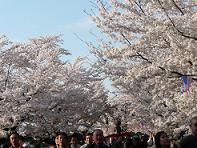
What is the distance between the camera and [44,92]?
24438 mm

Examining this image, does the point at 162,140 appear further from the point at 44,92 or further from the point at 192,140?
the point at 44,92

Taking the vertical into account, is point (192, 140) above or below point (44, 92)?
below

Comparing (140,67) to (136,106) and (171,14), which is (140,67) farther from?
(136,106)

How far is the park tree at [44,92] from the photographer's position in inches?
879

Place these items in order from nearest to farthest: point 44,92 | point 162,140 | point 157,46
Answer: point 162,140, point 157,46, point 44,92

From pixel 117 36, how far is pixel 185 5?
Answer: 2437 mm

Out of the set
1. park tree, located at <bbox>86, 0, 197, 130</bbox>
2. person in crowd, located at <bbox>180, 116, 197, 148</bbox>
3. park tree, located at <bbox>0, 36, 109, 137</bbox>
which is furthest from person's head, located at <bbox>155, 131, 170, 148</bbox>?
park tree, located at <bbox>0, 36, 109, 137</bbox>

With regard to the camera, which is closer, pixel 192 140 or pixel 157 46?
pixel 192 140

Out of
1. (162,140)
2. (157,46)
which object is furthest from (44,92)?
(162,140)

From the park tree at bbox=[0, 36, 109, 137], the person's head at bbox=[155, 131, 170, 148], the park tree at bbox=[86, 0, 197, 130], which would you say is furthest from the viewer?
the park tree at bbox=[0, 36, 109, 137]

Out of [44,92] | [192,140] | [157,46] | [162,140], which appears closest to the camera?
[192,140]

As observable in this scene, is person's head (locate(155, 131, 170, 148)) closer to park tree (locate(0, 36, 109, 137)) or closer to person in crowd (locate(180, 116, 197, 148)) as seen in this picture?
person in crowd (locate(180, 116, 197, 148))

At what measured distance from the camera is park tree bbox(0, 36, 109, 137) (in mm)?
22328

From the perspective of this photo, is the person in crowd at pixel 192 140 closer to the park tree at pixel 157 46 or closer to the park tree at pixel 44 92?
the park tree at pixel 157 46
